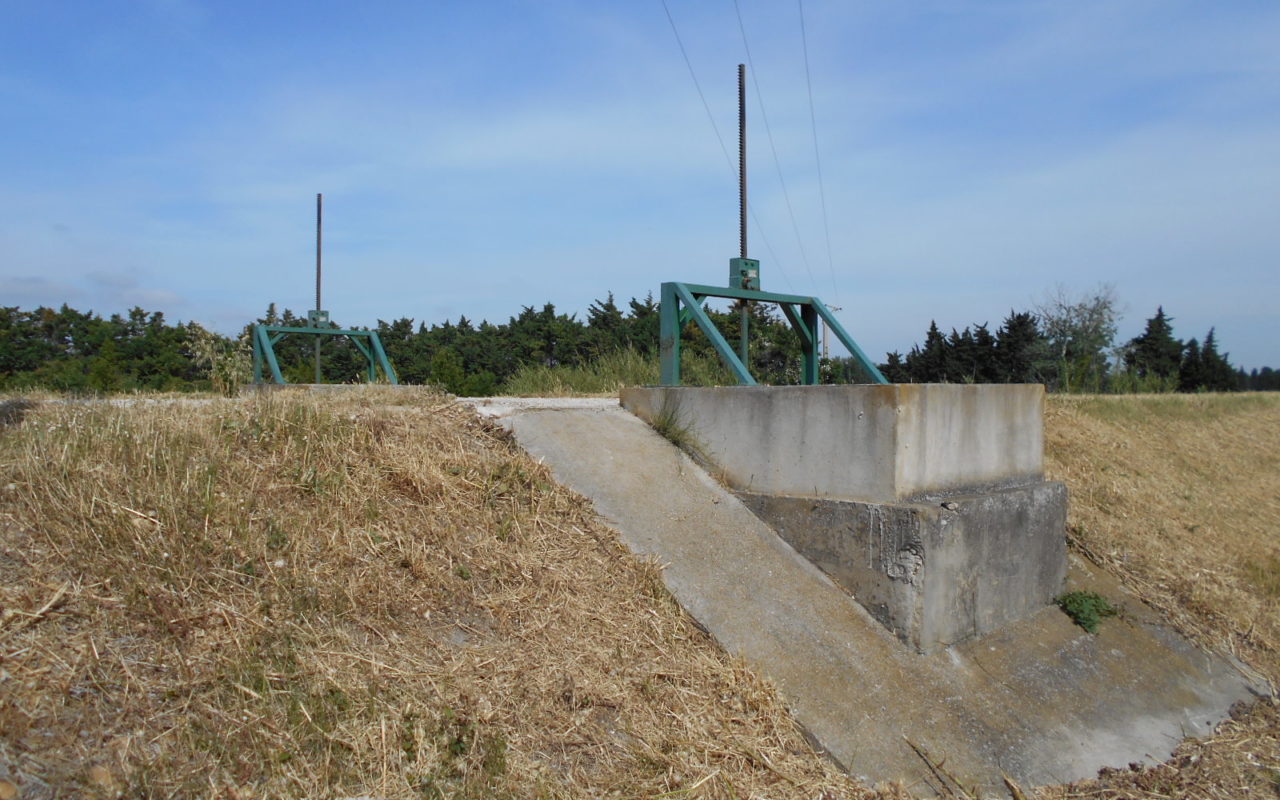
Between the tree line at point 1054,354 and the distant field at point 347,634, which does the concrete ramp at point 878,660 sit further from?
the tree line at point 1054,354

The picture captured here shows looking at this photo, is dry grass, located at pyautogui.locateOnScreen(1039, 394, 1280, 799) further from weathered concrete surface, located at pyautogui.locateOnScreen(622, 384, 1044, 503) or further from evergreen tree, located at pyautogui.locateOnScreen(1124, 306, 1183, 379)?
evergreen tree, located at pyautogui.locateOnScreen(1124, 306, 1183, 379)

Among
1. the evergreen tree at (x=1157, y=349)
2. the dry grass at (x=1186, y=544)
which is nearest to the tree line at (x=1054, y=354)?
the evergreen tree at (x=1157, y=349)

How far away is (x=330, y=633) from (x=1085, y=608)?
15.7ft

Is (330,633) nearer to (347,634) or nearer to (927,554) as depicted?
(347,634)

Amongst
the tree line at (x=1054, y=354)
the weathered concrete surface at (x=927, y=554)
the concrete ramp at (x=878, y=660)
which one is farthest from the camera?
the tree line at (x=1054, y=354)

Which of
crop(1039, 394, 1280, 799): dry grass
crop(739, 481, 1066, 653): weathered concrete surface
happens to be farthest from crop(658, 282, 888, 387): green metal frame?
crop(1039, 394, 1280, 799): dry grass

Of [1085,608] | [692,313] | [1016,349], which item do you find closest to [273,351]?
[692,313]

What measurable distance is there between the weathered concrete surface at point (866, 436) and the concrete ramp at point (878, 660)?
299 mm

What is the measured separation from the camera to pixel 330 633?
3.50m

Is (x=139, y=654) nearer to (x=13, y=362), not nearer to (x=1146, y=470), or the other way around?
(x=1146, y=470)

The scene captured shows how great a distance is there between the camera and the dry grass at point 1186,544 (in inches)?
176

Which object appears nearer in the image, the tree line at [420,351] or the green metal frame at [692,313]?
the green metal frame at [692,313]

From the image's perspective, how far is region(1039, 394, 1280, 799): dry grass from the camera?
4.47 meters

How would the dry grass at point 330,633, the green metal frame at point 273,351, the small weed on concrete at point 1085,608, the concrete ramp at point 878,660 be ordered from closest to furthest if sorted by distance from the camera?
the dry grass at point 330,633 → the concrete ramp at point 878,660 → the small weed on concrete at point 1085,608 → the green metal frame at point 273,351
